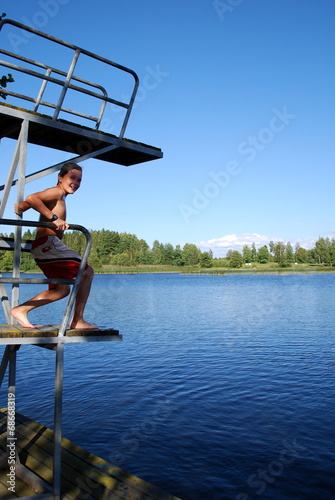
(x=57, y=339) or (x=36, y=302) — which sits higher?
(x=36, y=302)

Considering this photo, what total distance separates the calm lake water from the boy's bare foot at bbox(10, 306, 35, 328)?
457 centimetres

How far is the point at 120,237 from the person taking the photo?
186375mm

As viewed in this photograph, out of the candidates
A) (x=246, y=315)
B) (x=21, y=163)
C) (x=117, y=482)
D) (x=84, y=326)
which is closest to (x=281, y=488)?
(x=117, y=482)

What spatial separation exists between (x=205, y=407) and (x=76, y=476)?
7451 millimetres

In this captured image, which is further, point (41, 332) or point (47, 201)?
point (47, 201)

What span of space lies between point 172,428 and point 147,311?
88.3 feet

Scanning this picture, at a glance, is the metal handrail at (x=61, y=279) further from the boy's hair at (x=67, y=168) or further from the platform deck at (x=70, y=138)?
the platform deck at (x=70, y=138)

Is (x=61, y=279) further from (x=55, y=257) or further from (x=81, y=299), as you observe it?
(x=81, y=299)

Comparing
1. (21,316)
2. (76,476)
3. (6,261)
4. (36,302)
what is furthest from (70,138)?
(6,261)

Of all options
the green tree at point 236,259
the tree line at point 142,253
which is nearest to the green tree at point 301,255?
the tree line at point 142,253

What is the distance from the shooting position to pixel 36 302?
A: 4.96m

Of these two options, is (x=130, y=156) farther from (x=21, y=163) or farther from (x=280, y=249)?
(x=280, y=249)

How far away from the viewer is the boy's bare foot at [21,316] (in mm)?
4703

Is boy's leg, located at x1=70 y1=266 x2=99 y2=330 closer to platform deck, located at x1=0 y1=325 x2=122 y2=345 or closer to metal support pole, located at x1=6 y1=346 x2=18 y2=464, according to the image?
platform deck, located at x1=0 y1=325 x2=122 y2=345
